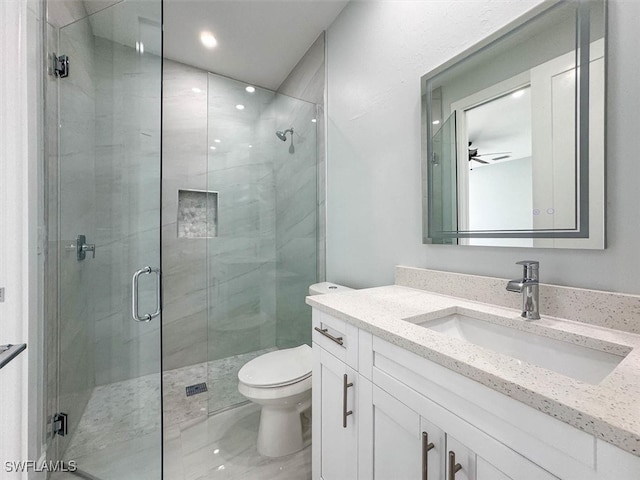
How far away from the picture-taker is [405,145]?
1.43 m

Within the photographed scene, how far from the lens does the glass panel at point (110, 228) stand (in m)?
1.38

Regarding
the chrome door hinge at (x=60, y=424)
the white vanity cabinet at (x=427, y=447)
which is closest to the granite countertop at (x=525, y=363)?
the white vanity cabinet at (x=427, y=447)

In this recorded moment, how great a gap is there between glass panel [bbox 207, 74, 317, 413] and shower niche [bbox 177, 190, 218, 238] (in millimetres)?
35

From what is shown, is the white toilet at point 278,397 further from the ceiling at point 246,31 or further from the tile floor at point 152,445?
the ceiling at point 246,31

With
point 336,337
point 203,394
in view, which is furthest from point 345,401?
point 203,394

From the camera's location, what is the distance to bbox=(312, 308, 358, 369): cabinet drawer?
0.93m

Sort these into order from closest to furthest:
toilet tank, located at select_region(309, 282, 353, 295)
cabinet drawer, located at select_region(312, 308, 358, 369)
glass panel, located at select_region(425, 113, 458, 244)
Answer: cabinet drawer, located at select_region(312, 308, 358, 369), glass panel, located at select_region(425, 113, 458, 244), toilet tank, located at select_region(309, 282, 353, 295)

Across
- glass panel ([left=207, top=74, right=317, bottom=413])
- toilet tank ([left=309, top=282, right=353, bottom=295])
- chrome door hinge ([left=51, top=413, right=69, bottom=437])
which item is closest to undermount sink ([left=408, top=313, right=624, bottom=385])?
toilet tank ([left=309, top=282, right=353, bottom=295])

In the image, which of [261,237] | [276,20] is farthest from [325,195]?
[276,20]

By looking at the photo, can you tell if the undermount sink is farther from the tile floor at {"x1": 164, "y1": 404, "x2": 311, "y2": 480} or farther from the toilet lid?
the tile floor at {"x1": 164, "y1": 404, "x2": 311, "y2": 480}

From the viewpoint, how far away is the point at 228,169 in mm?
2369

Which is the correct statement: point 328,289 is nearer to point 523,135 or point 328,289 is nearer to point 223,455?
point 223,455

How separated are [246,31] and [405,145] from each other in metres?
1.58

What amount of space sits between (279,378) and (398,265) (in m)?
0.86
